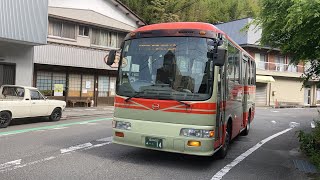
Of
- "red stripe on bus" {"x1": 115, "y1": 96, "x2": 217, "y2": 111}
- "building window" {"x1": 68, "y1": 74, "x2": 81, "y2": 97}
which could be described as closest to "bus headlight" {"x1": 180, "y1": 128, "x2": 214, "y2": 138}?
"red stripe on bus" {"x1": 115, "y1": 96, "x2": 217, "y2": 111}

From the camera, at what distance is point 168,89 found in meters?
7.31

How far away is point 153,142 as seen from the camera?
24.1 ft

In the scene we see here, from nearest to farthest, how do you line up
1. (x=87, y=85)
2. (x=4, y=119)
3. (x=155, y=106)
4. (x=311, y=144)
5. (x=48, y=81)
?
(x=155, y=106) < (x=311, y=144) < (x=4, y=119) < (x=48, y=81) < (x=87, y=85)

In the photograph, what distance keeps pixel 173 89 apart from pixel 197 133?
3.47 feet

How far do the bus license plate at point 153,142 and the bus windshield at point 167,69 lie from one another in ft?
2.99

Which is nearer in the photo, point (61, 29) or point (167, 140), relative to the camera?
point (167, 140)

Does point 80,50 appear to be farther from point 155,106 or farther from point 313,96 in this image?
point 313,96

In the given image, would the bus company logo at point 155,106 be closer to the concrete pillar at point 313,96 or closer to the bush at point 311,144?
the bush at point 311,144

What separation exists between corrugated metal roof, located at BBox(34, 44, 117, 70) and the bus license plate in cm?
1497

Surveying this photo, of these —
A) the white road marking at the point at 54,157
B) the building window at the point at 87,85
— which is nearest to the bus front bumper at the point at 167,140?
the white road marking at the point at 54,157

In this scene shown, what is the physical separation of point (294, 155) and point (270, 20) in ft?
14.1

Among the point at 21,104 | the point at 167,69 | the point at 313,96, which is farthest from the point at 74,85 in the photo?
the point at 313,96

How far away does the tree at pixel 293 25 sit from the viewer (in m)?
6.21

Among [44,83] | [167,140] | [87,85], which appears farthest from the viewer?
[87,85]
